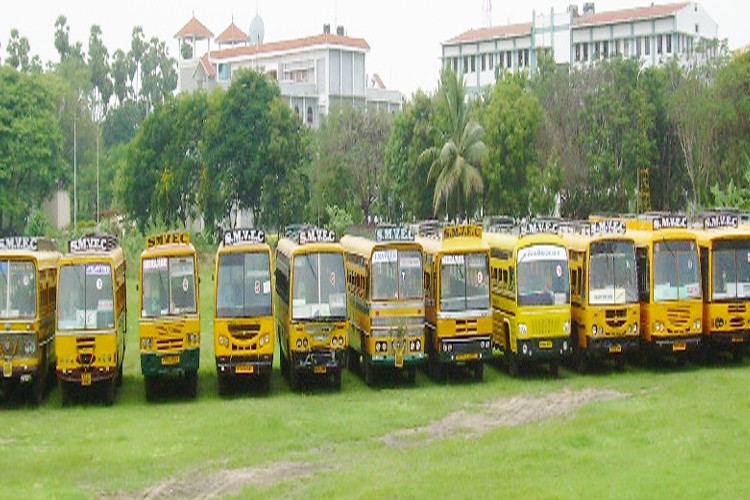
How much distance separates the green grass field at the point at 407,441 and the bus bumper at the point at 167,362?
2.49 feet

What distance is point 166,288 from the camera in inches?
998

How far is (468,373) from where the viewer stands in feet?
94.6

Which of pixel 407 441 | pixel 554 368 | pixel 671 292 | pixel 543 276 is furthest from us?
pixel 554 368

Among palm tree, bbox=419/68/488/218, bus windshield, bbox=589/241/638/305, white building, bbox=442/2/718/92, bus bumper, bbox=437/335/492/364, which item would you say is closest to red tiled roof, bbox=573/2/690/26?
white building, bbox=442/2/718/92

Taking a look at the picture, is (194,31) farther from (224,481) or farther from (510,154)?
(224,481)

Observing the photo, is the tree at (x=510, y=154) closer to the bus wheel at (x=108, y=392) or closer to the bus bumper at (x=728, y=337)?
the bus bumper at (x=728, y=337)

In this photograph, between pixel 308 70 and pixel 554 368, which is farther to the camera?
pixel 308 70

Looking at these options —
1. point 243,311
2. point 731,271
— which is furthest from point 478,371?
point 731,271

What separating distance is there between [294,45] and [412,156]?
2817 centimetres

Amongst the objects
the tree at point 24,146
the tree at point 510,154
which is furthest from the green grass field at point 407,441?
the tree at point 24,146

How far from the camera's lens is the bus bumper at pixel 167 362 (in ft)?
82.5

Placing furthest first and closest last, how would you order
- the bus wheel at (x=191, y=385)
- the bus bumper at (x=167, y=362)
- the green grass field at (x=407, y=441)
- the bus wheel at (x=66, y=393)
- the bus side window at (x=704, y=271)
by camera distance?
the bus side window at (x=704, y=271) → the bus wheel at (x=191, y=385) → the bus wheel at (x=66, y=393) → the bus bumper at (x=167, y=362) → the green grass field at (x=407, y=441)

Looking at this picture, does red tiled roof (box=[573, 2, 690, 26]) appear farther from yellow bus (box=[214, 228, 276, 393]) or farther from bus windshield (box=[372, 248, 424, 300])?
yellow bus (box=[214, 228, 276, 393])

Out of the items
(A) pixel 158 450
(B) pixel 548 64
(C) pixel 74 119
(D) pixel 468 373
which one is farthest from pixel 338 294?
(C) pixel 74 119
